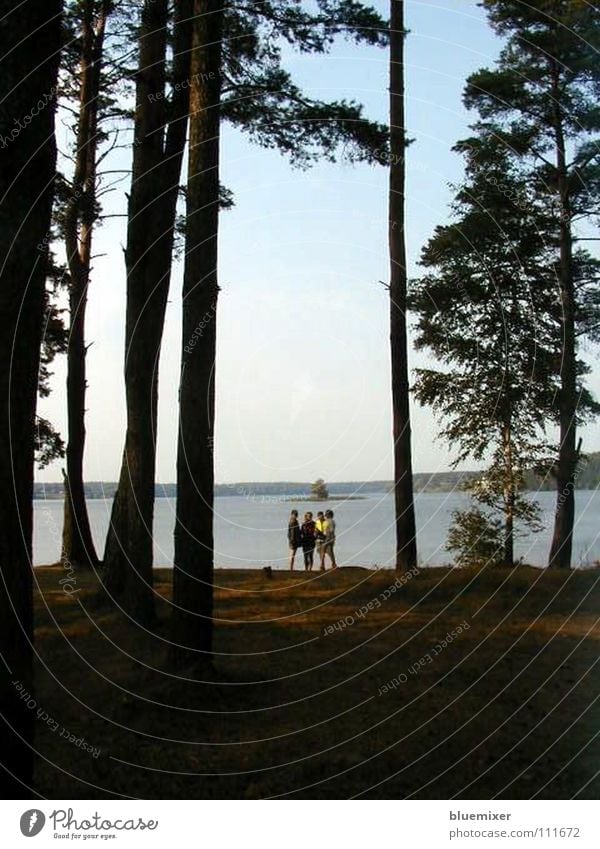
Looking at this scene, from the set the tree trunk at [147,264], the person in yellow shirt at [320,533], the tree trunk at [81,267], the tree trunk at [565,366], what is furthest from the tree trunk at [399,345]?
the tree trunk at [81,267]

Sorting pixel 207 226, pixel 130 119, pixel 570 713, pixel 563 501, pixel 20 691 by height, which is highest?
pixel 130 119

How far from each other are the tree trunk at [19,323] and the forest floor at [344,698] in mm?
1388

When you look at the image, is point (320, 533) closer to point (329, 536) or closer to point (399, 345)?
point (329, 536)

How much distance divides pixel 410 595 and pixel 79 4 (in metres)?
10.7

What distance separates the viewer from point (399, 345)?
12805mm

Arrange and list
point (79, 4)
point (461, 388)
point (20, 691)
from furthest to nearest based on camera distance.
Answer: point (79, 4), point (461, 388), point (20, 691)

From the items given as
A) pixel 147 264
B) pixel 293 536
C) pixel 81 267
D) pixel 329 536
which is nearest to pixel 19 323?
pixel 147 264

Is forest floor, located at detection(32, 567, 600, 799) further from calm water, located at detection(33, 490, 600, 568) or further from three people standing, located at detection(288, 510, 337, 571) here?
three people standing, located at detection(288, 510, 337, 571)

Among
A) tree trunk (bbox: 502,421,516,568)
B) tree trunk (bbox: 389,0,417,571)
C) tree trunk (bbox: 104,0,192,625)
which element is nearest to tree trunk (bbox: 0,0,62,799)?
tree trunk (bbox: 104,0,192,625)

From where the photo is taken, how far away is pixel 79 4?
14.1 metres

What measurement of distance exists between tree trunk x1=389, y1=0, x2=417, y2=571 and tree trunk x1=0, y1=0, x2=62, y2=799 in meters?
7.68

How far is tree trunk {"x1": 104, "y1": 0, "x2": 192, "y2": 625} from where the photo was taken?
419 inches

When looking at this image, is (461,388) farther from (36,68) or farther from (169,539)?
(36,68)

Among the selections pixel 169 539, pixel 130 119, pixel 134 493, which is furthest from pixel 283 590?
pixel 130 119
